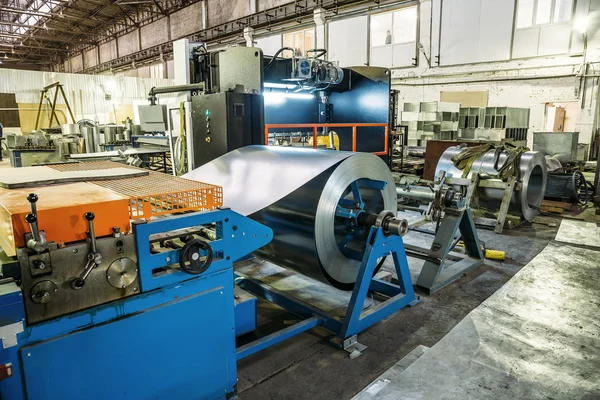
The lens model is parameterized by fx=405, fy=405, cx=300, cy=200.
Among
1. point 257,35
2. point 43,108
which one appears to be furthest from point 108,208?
point 43,108

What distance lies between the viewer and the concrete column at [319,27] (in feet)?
39.9

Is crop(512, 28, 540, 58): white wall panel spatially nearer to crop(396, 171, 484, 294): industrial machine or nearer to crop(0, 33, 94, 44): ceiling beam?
crop(396, 171, 484, 294): industrial machine

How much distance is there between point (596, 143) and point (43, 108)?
1664 centimetres

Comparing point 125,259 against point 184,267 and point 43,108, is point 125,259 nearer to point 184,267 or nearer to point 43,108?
point 184,267

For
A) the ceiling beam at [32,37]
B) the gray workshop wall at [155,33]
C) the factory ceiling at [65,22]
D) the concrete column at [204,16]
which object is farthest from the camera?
the ceiling beam at [32,37]

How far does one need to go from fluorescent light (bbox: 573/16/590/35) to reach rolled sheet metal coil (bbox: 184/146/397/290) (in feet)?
30.2

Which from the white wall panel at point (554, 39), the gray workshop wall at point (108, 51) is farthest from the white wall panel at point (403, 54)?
the gray workshop wall at point (108, 51)

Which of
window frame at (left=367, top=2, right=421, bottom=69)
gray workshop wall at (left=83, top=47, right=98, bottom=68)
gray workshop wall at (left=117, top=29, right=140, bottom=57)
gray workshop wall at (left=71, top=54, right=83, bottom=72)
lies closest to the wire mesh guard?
window frame at (left=367, top=2, right=421, bottom=69)

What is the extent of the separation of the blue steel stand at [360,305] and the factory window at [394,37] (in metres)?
10.4

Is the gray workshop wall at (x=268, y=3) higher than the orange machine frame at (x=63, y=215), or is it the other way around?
the gray workshop wall at (x=268, y=3)

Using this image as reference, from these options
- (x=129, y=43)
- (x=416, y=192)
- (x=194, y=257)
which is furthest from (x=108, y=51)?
(x=194, y=257)

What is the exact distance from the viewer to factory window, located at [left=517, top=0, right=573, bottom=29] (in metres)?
9.38

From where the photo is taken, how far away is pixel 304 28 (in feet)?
42.9

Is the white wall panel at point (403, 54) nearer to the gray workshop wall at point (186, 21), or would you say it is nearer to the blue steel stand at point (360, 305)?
the gray workshop wall at point (186, 21)
